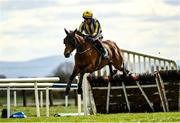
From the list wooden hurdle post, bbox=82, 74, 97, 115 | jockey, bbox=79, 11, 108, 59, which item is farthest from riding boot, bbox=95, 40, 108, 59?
wooden hurdle post, bbox=82, 74, 97, 115

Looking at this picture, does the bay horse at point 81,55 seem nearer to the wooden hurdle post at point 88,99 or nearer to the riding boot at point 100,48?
the riding boot at point 100,48

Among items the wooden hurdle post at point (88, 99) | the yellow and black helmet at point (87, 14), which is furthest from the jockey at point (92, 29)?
the wooden hurdle post at point (88, 99)

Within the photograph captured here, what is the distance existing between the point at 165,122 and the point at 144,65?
7.82 meters

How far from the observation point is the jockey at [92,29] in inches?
616

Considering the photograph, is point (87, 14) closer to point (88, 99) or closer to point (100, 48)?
point (100, 48)

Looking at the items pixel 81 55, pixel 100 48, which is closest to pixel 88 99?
pixel 100 48

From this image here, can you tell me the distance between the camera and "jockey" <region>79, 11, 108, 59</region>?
15656mm

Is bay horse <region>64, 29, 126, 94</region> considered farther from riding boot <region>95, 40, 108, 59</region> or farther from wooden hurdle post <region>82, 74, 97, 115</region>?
wooden hurdle post <region>82, 74, 97, 115</region>

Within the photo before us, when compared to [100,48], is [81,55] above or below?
below

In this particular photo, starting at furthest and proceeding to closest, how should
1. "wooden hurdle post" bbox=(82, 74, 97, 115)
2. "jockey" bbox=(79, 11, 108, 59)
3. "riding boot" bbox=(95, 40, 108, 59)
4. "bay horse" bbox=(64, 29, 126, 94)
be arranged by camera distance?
"wooden hurdle post" bbox=(82, 74, 97, 115) → "riding boot" bbox=(95, 40, 108, 59) → "jockey" bbox=(79, 11, 108, 59) → "bay horse" bbox=(64, 29, 126, 94)

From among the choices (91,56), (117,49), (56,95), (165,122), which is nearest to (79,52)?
(91,56)

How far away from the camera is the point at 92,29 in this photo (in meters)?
15.8

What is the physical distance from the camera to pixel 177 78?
57.3 ft

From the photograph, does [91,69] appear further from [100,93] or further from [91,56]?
[100,93]
